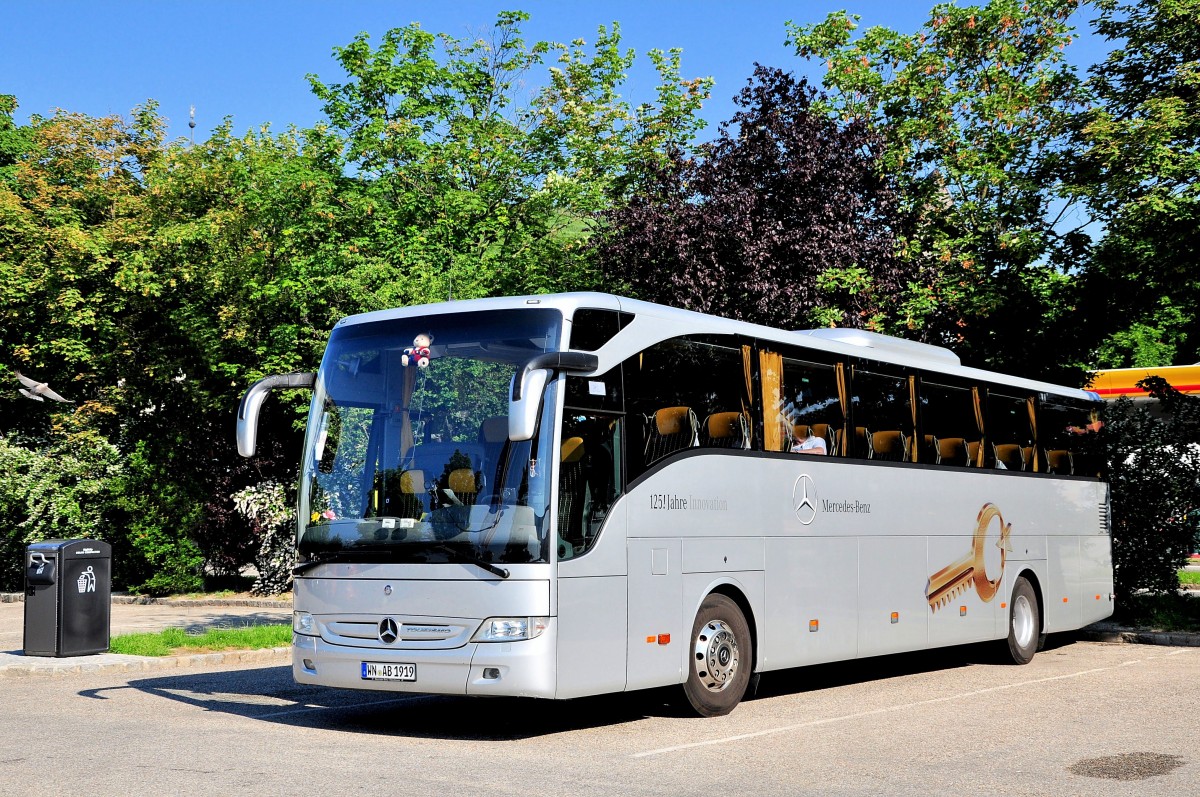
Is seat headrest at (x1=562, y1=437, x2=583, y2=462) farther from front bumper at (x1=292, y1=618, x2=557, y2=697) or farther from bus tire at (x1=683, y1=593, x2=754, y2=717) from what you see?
bus tire at (x1=683, y1=593, x2=754, y2=717)

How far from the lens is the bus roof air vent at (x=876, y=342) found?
49.0ft

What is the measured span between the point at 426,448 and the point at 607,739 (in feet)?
8.75

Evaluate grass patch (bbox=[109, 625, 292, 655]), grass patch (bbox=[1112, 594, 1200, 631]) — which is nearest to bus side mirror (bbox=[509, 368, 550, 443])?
grass patch (bbox=[109, 625, 292, 655])

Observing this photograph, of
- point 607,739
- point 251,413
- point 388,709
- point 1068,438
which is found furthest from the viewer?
point 1068,438

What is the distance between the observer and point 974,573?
16391 mm

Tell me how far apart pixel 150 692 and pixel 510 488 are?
5.46 m

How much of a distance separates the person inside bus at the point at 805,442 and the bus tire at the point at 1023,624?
5104mm

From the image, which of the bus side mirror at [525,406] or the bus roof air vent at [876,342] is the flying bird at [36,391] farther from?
the bus side mirror at [525,406]

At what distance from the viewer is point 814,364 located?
13734 mm

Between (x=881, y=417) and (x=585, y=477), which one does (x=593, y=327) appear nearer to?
(x=585, y=477)

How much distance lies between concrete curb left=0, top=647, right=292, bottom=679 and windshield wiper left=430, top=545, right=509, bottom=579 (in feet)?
22.6

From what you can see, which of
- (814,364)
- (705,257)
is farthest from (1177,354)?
(814,364)

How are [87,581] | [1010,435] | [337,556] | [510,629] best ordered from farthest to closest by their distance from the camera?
1. [1010,435]
2. [87,581]
3. [337,556]
4. [510,629]

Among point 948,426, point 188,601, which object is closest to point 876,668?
point 948,426
